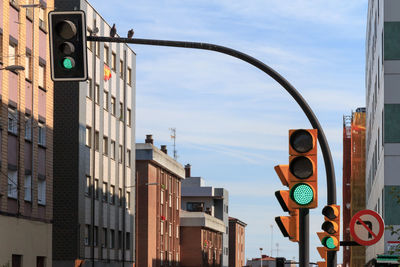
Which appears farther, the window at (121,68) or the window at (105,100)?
the window at (121,68)

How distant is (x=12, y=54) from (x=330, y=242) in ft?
97.9

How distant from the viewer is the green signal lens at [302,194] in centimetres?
1080

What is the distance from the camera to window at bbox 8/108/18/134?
1566 inches

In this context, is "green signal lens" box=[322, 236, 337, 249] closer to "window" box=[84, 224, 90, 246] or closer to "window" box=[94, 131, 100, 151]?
"window" box=[84, 224, 90, 246]

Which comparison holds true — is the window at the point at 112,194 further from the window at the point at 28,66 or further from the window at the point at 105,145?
the window at the point at 28,66

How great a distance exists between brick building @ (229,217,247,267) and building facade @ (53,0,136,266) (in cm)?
7094

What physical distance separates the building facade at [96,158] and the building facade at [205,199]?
49.5 metres

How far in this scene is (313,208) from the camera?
10766mm

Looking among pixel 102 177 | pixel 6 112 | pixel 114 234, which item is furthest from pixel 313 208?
pixel 114 234

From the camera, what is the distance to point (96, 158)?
57719mm

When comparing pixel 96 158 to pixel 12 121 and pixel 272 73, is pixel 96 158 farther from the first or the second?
pixel 272 73

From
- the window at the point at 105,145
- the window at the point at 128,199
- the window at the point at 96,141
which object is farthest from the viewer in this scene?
the window at the point at 128,199

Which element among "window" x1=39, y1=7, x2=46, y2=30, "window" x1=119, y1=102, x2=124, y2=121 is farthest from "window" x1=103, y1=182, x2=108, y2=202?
"window" x1=39, y1=7, x2=46, y2=30

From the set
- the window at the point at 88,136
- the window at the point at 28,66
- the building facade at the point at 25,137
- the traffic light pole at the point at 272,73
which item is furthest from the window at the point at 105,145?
the traffic light pole at the point at 272,73
